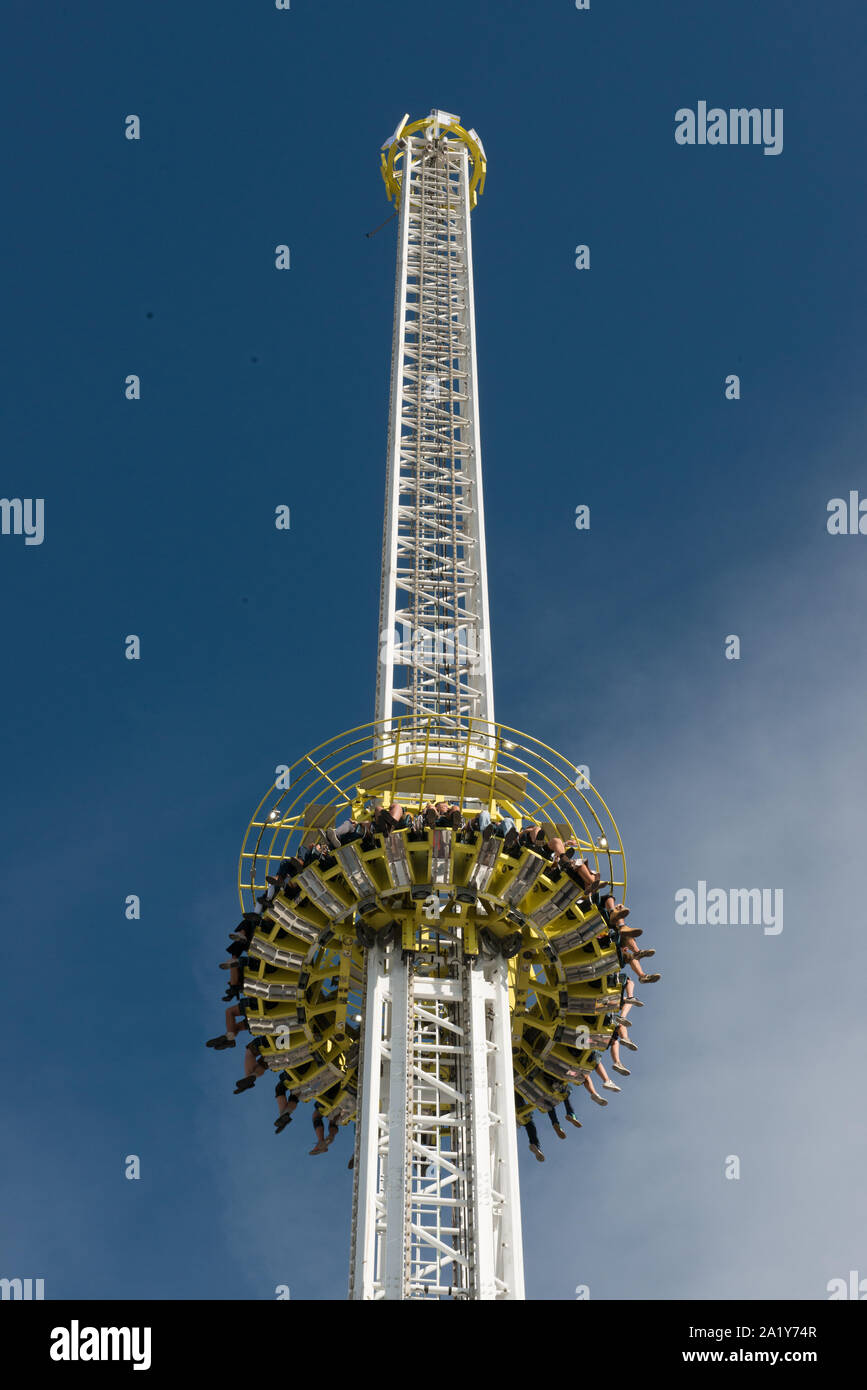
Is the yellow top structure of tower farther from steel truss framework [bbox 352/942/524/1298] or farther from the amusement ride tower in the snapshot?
steel truss framework [bbox 352/942/524/1298]

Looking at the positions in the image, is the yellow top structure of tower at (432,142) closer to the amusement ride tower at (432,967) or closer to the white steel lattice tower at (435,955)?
the white steel lattice tower at (435,955)

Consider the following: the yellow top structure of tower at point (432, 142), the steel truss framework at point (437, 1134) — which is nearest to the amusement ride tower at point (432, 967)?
the steel truss framework at point (437, 1134)

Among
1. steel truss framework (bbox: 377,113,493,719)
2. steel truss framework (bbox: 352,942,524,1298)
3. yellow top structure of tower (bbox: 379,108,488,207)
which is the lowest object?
steel truss framework (bbox: 352,942,524,1298)

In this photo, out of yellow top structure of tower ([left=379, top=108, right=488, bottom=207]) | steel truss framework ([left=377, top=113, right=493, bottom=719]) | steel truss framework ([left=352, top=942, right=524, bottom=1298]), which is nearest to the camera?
steel truss framework ([left=352, top=942, right=524, bottom=1298])

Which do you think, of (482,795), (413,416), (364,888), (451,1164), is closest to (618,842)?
(482,795)

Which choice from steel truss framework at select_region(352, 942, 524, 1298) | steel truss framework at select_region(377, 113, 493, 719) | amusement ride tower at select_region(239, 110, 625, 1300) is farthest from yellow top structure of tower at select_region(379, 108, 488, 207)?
steel truss framework at select_region(352, 942, 524, 1298)

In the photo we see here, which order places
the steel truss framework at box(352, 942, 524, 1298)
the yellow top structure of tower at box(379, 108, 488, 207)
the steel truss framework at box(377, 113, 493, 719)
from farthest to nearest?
the yellow top structure of tower at box(379, 108, 488, 207) → the steel truss framework at box(377, 113, 493, 719) → the steel truss framework at box(352, 942, 524, 1298)
